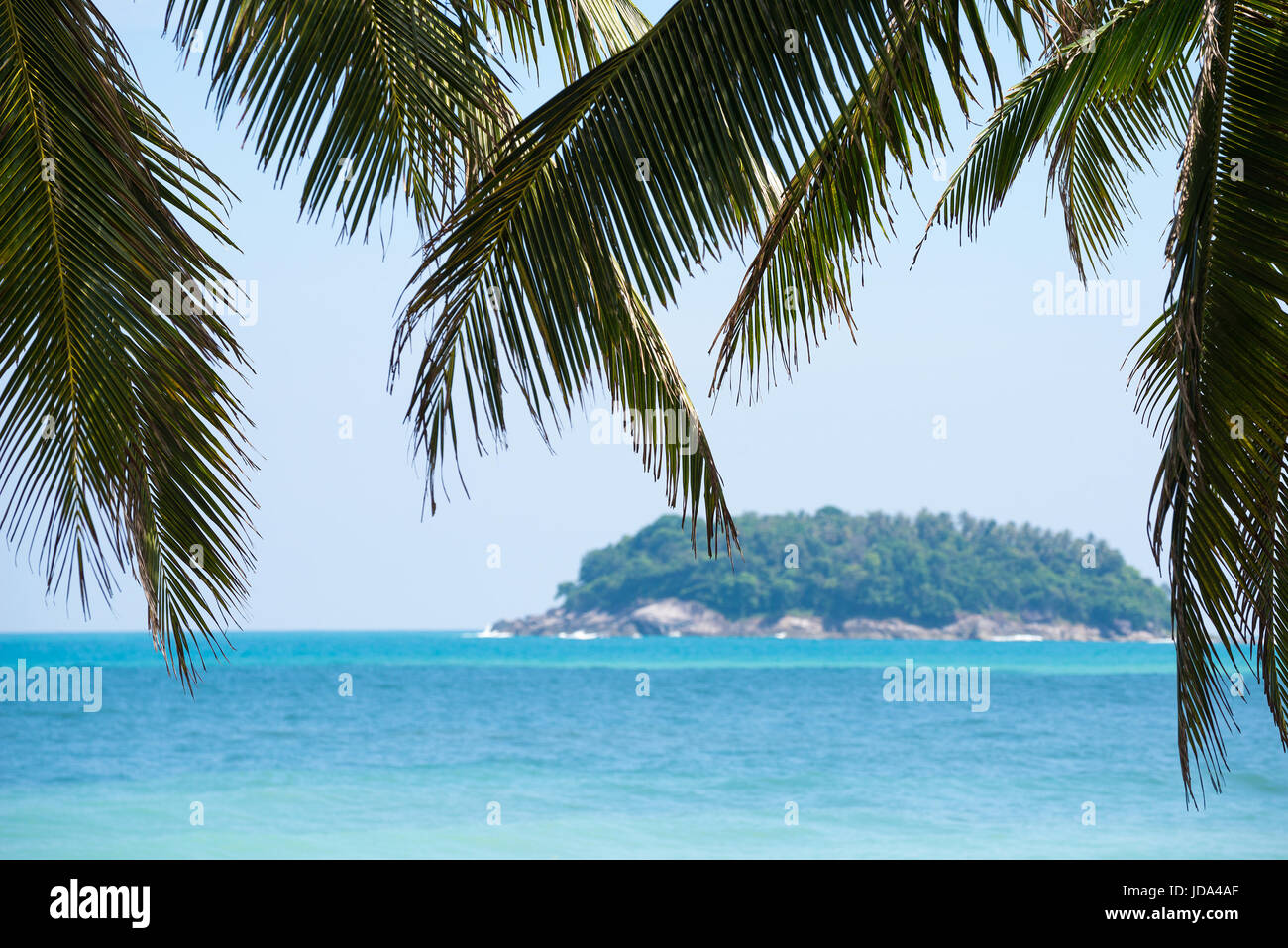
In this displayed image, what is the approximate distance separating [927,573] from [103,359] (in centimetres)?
7528

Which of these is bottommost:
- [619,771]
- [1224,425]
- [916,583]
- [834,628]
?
[619,771]

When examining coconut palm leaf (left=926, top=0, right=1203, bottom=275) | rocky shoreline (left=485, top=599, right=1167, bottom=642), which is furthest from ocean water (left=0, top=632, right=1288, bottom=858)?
rocky shoreline (left=485, top=599, right=1167, bottom=642)

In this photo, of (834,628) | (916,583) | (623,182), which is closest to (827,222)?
(623,182)

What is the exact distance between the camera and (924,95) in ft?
9.32

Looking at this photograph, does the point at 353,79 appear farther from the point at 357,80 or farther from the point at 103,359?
the point at 103,359

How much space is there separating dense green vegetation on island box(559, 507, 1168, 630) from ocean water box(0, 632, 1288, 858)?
22341 millimetres

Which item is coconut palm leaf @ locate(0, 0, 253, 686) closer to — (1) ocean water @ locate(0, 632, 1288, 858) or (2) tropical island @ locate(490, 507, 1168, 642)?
(1) ocean water @ locate(0, 632, 1288, 858)

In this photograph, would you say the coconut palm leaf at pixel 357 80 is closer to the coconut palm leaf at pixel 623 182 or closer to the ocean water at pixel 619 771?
the coconut palm leaf at pixel 623 182

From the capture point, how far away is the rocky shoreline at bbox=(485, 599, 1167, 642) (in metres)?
73.1

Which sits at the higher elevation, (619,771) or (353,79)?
(353,79)

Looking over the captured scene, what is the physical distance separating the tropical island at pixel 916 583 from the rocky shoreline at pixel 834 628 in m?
0.07

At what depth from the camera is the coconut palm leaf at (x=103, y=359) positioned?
2648 millimetres

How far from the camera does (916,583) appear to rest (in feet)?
245
